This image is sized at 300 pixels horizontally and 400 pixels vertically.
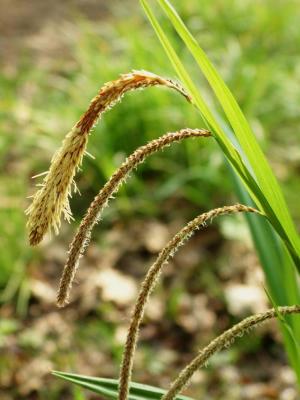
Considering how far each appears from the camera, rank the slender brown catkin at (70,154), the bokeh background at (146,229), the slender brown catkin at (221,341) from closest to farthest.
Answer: the slender brown catkin at (70,154), the slender brown catkin at (221,341), the bokeh background at (146,229)

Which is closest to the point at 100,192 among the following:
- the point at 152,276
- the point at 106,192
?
the point at 106,192

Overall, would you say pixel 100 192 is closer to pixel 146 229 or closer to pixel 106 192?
pixel 106 192

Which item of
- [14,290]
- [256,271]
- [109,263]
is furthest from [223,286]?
[14,290]

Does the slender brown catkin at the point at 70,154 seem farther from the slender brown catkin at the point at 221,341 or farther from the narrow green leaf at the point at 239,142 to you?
the slender brown catkin at the point at 221,341

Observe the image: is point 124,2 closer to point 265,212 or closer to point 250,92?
Answer: point 250,92

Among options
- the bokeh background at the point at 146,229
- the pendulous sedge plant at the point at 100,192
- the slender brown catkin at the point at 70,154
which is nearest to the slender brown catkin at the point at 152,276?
the pendulous sedge plant at the point at 100,192
